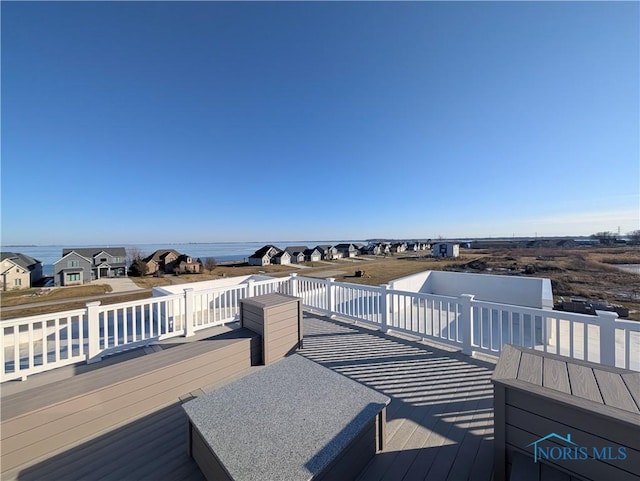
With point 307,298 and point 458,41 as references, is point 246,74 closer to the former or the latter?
point 458,41

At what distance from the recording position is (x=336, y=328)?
189 inches

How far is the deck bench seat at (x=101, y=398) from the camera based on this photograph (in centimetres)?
178

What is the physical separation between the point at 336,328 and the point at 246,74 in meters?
8.50

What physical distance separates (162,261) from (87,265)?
29.3 feet

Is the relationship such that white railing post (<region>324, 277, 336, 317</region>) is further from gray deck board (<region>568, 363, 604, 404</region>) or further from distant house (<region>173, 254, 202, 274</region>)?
distant house (<region>173, 254, 202, 274</region>)

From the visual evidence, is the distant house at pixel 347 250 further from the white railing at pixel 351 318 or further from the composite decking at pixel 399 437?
the composite decking at pixel 399 437

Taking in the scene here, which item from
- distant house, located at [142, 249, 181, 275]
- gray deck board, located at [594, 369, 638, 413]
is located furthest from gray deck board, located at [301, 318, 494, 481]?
distant house, located at [142, 249, 181, 275]

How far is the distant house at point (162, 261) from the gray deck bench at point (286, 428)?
4013 centimetres

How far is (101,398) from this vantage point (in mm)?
2121

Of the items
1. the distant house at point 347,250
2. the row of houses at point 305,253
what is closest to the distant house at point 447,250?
the row of houses at point 305,253

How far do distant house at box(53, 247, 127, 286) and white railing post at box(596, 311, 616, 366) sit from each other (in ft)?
133

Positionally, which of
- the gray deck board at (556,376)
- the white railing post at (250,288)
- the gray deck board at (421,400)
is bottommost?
the gray deck board at (421,400)

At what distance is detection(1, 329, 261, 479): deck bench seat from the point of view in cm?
178

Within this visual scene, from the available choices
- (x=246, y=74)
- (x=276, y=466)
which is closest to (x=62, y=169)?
(x=246, y=74)
